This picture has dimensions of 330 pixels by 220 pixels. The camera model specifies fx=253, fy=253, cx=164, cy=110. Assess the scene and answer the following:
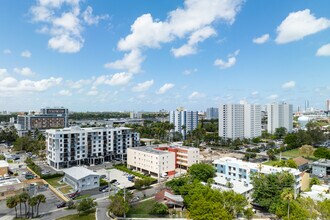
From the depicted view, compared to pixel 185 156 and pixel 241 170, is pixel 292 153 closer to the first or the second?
pixel 185 156

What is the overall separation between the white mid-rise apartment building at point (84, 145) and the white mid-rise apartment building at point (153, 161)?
7674mm

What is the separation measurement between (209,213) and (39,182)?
84.7 feet

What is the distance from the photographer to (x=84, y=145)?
4619 cm

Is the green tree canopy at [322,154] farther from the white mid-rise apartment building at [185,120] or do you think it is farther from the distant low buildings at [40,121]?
the distant low buildings at [40,121]

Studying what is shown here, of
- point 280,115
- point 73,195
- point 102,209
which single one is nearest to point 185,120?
point 280,115

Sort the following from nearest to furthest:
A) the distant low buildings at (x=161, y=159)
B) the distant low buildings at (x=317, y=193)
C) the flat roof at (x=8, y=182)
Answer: the distant low buildings at (x=317, y=193)
the flat roof at (x=8, y=182)
the distant low buildings at (x=161, y=159)

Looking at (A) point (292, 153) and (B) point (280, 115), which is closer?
(A) point (292, 153)

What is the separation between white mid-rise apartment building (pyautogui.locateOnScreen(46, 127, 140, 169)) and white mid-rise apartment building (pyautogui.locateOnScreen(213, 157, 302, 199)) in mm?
21659

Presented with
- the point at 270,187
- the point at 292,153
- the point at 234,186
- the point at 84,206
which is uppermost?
the point at 270,187

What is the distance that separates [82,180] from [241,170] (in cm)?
2116

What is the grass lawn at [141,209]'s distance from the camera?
25375mm

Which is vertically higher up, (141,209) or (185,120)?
(185,120)

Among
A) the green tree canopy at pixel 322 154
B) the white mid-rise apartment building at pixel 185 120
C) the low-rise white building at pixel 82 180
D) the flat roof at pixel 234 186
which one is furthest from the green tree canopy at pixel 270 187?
the white mid-rise apartment building at pixel 185 120

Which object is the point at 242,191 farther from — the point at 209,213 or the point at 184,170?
the point at 184,170
